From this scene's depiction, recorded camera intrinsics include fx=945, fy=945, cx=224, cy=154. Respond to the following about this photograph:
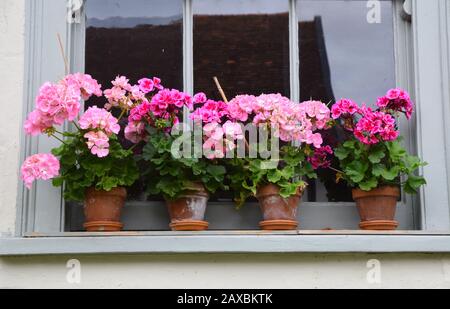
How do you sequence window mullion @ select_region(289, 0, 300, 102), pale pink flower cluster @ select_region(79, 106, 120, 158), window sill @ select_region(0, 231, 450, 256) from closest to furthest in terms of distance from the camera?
window sill @ select_region(0, 231, 450, 256)
pale pink flower cluster @ select_region(79, 106, 120, 158)
window mullion @ select_region(289, 0, 300, 102)

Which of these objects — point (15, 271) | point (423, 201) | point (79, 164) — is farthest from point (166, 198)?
point (423, 201)

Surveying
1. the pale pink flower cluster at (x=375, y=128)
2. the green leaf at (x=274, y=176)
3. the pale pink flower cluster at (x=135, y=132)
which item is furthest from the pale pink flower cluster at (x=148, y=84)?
the pale pink flower cluster at (x=375, y=128)

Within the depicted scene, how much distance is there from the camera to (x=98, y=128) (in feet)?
12.0

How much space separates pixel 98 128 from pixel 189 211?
479 millimetres

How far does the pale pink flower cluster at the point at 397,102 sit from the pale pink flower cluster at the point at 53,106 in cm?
122

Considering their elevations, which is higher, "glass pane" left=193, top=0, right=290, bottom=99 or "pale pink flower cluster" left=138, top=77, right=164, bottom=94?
"glass pane" left=193, top=0, right=290, bottom=99

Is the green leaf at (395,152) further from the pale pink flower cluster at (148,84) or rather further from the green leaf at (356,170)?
the pale pink flower cluster at (148,84)

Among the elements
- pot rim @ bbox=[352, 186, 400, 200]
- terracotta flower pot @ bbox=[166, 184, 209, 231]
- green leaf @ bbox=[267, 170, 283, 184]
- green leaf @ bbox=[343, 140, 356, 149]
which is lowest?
terracotta flower pot @ bbox=[166, 184, 209, 231]

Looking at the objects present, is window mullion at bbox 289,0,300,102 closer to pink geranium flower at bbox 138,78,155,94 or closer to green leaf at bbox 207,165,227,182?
green leaf at bbox 207,165,227,182

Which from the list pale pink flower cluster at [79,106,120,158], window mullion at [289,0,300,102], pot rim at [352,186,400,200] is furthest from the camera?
window mullion at [289,0,300,102]

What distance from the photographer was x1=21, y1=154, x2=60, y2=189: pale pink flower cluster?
3.59 m

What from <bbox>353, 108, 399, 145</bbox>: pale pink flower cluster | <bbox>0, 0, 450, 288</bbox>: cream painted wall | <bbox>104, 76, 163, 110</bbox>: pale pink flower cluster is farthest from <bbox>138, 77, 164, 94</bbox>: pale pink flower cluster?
<bbox>353, 108, 399, 145</bbox>: pale pink flower cluster

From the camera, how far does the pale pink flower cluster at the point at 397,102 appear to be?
3.79 m
